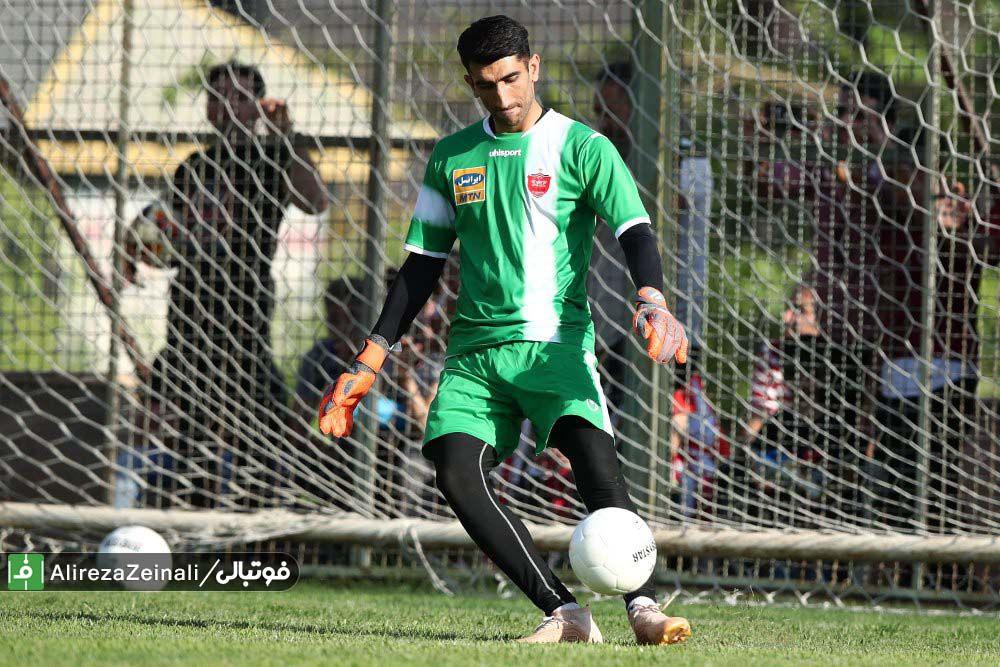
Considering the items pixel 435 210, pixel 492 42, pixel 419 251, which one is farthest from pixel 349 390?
pixel 492 42

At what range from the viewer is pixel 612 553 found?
331cm

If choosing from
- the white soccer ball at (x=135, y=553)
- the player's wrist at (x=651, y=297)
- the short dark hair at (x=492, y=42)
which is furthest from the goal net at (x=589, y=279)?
the player's wrist at (x=651, y=297)

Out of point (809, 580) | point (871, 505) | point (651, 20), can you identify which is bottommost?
point (809, 580)

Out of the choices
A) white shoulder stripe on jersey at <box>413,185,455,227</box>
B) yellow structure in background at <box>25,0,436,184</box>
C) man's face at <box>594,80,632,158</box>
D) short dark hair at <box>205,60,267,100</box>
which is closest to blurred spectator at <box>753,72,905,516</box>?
man's face at <box>594,80,632,158</box>

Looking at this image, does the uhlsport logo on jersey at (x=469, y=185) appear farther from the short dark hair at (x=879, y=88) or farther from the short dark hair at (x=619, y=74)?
the short dark hair at (x=879, y=88)

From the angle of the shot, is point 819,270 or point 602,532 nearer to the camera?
point 602,532

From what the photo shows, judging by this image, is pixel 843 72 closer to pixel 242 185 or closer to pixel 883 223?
pixel 883 223

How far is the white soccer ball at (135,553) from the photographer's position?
203 inches

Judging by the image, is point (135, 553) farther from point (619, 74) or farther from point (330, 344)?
point (619, 74)

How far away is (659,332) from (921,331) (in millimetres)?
2899

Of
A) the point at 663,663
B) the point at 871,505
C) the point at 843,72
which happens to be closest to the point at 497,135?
the point at 663,663

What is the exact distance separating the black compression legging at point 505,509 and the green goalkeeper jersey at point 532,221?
287 mm

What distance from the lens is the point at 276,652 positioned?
3031mm

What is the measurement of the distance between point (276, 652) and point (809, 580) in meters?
3.70
